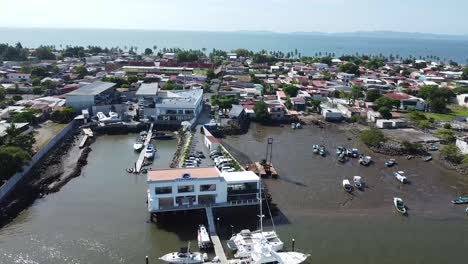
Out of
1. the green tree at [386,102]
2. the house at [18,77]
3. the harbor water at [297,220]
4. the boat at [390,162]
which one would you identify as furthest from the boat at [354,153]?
the house at [18,77]

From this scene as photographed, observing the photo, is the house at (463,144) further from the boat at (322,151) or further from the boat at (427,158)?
the boat at (322,151)

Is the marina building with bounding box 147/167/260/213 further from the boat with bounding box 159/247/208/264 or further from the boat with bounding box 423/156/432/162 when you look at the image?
the boat with bounding box 423/156/432/162

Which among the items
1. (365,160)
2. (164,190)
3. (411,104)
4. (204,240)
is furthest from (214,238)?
(411,104)

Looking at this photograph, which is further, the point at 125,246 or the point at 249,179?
the point at 249,179

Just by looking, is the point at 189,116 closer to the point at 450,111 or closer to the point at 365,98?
the point at 365,98

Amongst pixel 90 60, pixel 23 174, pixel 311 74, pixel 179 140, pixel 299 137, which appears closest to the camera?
pixel 23 174

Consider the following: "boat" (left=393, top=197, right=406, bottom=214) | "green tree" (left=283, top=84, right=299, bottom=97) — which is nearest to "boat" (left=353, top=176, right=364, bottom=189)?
"boat" (left=393, top=197, right=406, bottom=214)

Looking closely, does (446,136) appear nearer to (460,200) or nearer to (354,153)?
(354,153)

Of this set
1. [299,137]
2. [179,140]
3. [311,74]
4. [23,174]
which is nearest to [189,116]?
[179,140]
